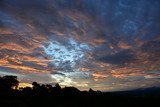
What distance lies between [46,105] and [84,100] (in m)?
18.3

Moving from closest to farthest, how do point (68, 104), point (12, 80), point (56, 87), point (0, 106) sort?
point (0, 106) < point (68, 104) < point (56, 87) < point (12, 80)

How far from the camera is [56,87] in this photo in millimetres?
105062

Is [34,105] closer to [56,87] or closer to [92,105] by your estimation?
[92,105]

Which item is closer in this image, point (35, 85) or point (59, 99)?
point (59, 99)

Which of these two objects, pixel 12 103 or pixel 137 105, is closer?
pixel 12 103

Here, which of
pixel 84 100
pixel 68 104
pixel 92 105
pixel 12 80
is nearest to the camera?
pixel 68 104

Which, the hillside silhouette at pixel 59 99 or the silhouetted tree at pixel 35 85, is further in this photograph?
the silhouetted tree at pixel 35 85

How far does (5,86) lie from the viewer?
111m

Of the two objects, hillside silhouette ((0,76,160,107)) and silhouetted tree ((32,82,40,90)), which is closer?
hillside silhouette ((0,76,160,107))

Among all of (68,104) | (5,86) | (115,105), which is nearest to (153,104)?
(115,105)

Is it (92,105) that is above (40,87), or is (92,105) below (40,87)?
below

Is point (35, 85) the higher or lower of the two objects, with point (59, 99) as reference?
higher

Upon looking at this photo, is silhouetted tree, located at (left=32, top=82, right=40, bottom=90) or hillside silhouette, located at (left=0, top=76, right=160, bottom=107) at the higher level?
silhouetted tree, located at (left=32, top=82, right=40, bottom=90)

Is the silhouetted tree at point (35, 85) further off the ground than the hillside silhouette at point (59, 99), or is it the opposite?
the silhouetted tree at point (35, 85)
